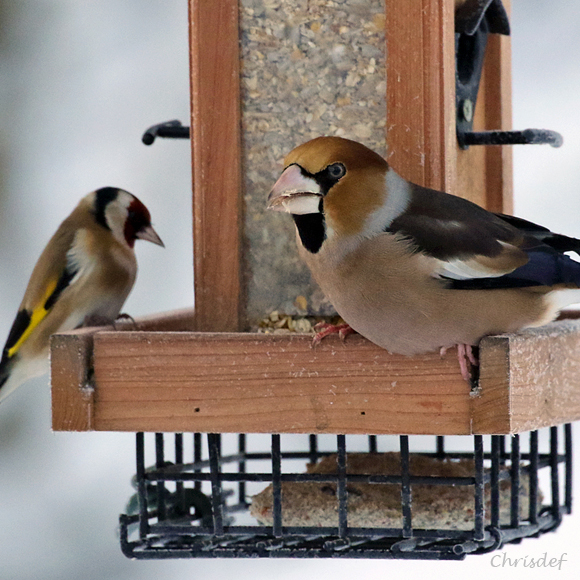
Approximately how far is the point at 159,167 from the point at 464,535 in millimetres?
3215

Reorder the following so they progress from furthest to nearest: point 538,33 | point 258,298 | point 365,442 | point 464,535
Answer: point 538,33 < point 365,442 < point 258,298 < point 464,535

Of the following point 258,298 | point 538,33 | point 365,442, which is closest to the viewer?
point 258,298

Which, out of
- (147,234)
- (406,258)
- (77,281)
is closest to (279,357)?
(406,258)

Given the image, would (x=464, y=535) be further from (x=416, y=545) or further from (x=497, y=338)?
(x=497, y=338)

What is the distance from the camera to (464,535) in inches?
100

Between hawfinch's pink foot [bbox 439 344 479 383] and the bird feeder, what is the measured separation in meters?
0.02

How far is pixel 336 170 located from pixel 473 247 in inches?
13.5

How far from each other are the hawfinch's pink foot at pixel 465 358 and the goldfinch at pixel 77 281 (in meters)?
1.48

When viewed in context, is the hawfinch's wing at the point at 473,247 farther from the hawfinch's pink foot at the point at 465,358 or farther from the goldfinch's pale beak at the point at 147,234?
the goldfinch's pale beak at the point at 147,234

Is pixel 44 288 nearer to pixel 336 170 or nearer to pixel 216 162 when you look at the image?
pixel 216 162

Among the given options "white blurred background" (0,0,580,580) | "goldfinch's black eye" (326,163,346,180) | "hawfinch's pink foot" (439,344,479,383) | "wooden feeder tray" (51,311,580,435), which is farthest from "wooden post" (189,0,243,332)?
"white blurred background" (0,0,580,580)

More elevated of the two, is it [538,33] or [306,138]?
[538,33]

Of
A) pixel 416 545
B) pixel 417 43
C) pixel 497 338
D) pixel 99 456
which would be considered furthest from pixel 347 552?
pixel 99 456

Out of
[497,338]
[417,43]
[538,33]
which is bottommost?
[497,338]
